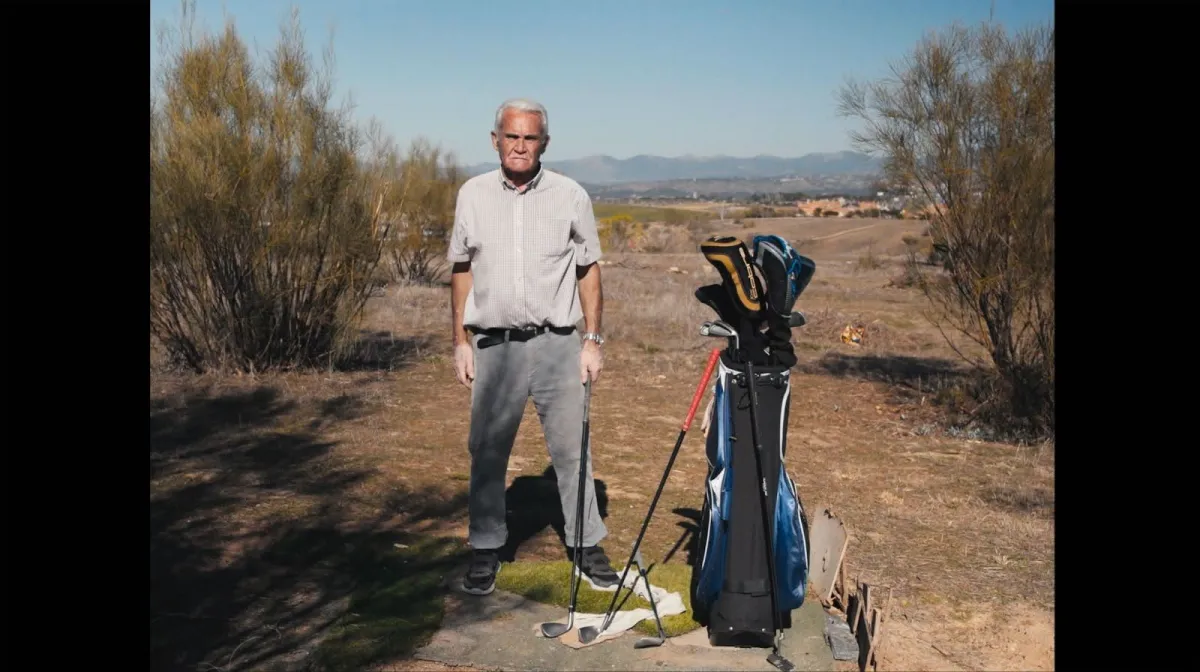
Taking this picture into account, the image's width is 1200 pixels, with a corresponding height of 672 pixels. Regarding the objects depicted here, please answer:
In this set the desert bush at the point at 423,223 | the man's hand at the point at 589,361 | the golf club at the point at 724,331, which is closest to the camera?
the golf club at the point at 724,331

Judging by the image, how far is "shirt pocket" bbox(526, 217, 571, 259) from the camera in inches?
166

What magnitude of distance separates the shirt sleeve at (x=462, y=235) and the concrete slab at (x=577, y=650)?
146cm

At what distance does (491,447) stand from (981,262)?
5.17 meters

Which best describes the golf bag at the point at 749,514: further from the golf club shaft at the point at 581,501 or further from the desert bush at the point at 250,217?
the desert bush at the point at 250,217

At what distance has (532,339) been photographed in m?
4.30

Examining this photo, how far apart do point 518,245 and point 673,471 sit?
3293mm

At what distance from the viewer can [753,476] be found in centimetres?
403

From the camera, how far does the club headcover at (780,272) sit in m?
3.94

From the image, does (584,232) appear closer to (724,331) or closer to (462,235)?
(462,235)

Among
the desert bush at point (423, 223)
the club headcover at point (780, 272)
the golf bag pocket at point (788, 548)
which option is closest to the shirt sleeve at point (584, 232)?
the club headcover at point (780, 272)

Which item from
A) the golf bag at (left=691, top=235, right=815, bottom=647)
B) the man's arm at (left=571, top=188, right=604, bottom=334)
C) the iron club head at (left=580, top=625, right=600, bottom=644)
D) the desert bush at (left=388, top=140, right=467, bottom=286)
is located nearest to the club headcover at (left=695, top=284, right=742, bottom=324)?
the golf bag at (left=691, top=235, right=815, bottom=647)

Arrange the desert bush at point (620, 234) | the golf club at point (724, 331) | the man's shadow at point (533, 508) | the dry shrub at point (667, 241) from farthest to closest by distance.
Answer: the dry shrub at point (667, 241)
the desert bush at point (620, 234)
the man's shadow at point (533, 508)
the golf club at point (724, 331)
